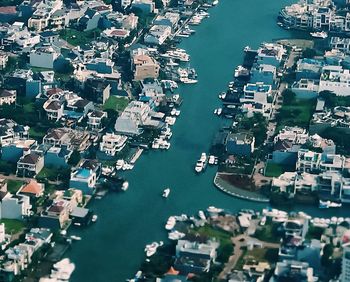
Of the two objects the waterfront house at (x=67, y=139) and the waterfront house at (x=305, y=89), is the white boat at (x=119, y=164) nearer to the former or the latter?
the waterfront house at (x=67, y=139)

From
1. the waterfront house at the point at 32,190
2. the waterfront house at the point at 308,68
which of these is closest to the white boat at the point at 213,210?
→ the waterfront house at the point at 32,190

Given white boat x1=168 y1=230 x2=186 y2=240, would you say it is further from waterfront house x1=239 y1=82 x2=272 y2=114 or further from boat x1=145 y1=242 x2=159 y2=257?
waterfront house x1=239 y1=82 x2=272 y2=114

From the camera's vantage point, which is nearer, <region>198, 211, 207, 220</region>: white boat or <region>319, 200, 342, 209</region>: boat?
<region>198, 211, 207, 220</region>: white boat

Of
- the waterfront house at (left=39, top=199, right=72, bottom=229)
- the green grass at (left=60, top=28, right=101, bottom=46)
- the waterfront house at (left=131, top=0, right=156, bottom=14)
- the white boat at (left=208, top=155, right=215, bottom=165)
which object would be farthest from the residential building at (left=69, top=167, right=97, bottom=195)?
the waterfront house at (left=131, top=0, right=156, bottom=14)

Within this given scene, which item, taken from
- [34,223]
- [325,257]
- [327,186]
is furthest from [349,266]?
[34,223]

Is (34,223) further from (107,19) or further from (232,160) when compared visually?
(107,19)

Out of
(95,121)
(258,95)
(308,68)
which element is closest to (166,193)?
(95,121)
